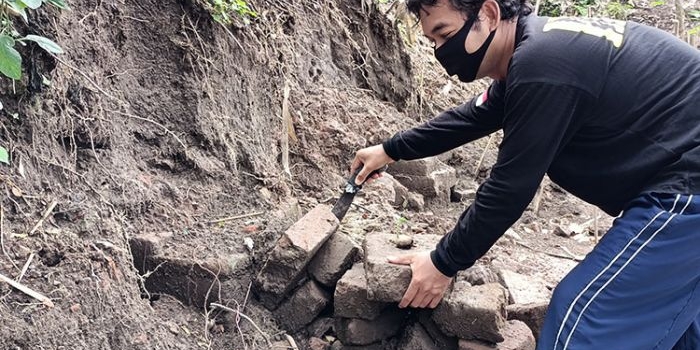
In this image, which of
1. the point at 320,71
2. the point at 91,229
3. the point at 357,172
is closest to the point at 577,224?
the point at 320,71

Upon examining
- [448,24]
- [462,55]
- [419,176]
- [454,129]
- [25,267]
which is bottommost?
[419,176]

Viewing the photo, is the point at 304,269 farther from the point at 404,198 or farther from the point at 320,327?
the point at 404,198

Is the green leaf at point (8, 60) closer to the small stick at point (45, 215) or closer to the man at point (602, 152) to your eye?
the small stick at point (45, 215)

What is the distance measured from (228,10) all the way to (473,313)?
226cm

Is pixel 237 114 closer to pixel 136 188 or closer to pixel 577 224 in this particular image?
pixel 136 188

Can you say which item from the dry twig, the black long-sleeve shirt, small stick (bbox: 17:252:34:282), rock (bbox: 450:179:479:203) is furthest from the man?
rock (bbox: 450:179:479:203)

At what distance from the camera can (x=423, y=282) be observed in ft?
8.54

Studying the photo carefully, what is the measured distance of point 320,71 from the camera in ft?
16.8

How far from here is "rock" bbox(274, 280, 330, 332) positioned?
310 centimetres

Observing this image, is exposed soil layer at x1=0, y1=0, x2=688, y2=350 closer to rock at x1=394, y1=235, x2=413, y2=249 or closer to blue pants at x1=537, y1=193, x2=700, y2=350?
rock at x1=394, y1=235, x2=413, y2=249

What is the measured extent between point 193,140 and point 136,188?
547 millimetres

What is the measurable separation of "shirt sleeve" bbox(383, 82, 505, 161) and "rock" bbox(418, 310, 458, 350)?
71cm

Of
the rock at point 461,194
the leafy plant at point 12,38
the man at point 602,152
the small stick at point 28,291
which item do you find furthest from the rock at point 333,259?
the rock at point 461,194

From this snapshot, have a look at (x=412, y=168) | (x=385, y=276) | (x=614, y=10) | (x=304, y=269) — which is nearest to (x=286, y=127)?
(x=412, y=168)
